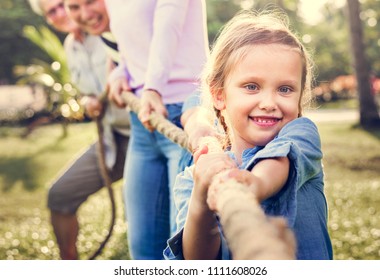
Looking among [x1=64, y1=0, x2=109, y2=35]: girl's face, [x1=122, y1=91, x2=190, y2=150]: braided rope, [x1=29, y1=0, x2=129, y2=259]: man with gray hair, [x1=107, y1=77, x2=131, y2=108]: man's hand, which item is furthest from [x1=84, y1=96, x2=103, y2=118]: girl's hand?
[x1=122, y1=91, x2=190, y2=150]: braided rope

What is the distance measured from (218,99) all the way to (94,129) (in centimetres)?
174

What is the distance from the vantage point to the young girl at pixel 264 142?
2.30 ft

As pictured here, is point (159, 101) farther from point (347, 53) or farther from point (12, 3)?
point (347, 53)

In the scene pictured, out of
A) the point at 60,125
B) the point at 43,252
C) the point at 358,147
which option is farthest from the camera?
the point at 60,125

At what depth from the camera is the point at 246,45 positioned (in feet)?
2.69

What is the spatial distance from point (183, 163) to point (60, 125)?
6.17 ft

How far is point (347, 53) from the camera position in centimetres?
270

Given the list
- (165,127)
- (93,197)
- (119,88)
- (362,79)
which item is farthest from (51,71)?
(165,127)

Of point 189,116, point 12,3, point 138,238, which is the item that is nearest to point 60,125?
point 12,3

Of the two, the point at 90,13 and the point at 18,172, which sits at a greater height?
the point at 90,13

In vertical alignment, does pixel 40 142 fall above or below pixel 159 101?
below

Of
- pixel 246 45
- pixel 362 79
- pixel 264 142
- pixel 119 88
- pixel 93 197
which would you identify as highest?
pixel 246 45

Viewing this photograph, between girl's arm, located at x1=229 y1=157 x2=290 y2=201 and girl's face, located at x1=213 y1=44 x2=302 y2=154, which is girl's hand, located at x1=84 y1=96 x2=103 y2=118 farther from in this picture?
girl's arm, located at x1=229 y1=157 x2=290 y2=201

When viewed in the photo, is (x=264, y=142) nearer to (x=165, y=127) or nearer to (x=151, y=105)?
(x=165, y=127)
